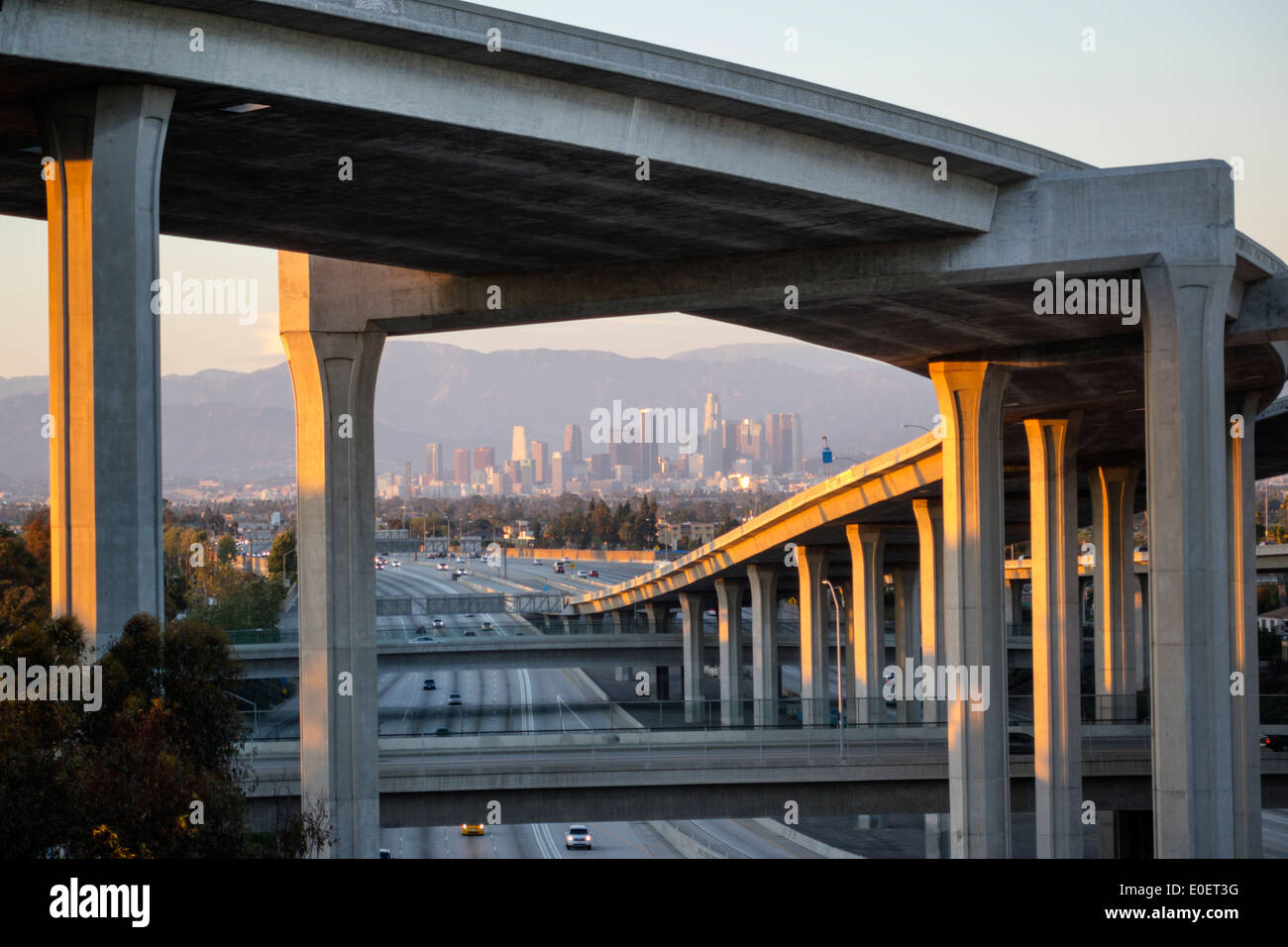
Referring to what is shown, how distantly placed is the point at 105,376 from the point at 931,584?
4615 cm

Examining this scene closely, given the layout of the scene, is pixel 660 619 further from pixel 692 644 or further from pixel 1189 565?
pixel 1189 565

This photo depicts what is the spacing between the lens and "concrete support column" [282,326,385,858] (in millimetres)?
31844

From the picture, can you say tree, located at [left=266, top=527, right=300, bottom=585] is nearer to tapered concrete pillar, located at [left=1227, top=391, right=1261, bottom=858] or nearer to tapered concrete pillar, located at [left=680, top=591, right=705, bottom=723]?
tapered concrete pillar, located at [left=680, top=591, right=705, bottom=723]

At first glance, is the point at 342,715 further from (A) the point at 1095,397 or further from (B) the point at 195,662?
(A) the point at 1095,397

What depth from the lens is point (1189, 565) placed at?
89.9ft

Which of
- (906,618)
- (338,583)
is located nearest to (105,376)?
(338,583)

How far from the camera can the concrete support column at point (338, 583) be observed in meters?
31.8

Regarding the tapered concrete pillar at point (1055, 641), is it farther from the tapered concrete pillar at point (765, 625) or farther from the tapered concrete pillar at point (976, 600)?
the tapered concrete pillar at point (765, 625)

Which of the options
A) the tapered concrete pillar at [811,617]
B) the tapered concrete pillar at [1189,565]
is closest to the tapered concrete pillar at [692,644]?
the tapered concrete pillar at [811,617]

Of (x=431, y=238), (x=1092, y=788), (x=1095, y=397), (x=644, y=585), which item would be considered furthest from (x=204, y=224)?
(x=644, y=585)

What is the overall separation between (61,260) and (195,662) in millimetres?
5450

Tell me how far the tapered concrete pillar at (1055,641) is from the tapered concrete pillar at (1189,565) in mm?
A: 16024

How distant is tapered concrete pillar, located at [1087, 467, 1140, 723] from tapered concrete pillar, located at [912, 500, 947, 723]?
274 inches

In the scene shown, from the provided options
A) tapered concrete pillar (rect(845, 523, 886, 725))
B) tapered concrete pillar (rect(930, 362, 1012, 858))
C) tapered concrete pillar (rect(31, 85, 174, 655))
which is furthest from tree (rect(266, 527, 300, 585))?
tapered concrete pillar (rect(31, 85, 174, 655))
